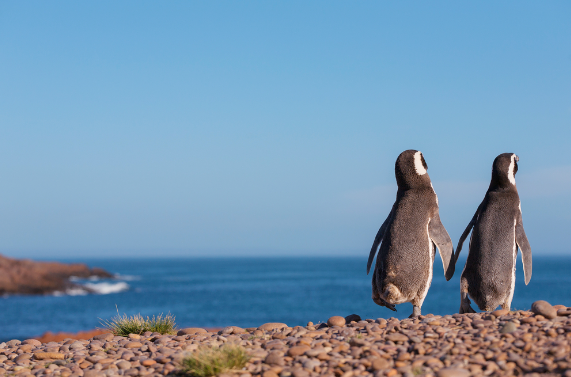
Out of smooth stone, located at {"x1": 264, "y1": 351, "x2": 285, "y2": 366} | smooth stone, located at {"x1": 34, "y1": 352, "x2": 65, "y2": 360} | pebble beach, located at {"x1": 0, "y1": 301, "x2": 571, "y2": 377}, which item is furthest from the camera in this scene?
smooth stone, located at {"x1": 34, "y1": 352, "x2": 65, "y2": 360}

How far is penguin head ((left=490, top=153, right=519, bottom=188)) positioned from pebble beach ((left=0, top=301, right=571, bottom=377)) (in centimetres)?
212

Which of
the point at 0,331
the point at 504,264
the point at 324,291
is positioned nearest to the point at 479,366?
the point at 504,264

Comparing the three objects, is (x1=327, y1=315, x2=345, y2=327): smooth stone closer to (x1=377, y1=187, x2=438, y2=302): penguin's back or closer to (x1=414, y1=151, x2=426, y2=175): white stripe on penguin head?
(x1=377, y1=187, x2=438, y2=302): penguin's back

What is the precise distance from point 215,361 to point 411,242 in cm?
358

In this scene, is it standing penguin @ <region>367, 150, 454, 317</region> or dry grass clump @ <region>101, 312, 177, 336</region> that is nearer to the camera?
standing penguin @ <region>367, 150, 454, 317</region>

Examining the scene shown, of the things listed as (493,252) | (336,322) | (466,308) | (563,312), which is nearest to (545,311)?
(563,312)

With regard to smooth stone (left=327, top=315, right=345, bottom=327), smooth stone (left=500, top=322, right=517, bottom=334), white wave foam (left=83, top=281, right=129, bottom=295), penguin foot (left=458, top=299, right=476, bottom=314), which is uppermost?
smooth stone (left=500, top=322, right=517, bottom=334)

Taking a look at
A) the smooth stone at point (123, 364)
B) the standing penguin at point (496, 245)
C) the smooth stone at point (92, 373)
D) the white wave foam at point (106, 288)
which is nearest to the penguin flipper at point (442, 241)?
the standing penguin at point (496, 245)

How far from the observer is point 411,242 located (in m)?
7.77

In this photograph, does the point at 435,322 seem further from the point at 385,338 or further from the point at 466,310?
the point at 466,310

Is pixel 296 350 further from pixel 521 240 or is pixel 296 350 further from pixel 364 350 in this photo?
pixel 521 240

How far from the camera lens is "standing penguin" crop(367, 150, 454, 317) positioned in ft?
25.3

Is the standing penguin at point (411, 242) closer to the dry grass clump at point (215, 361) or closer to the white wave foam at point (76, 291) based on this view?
the dry grass clump at point (215, 361)

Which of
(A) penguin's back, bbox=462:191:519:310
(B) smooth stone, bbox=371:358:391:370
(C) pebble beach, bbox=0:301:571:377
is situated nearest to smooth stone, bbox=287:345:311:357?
(C) pebble beach, bbox=0:301:571:377
